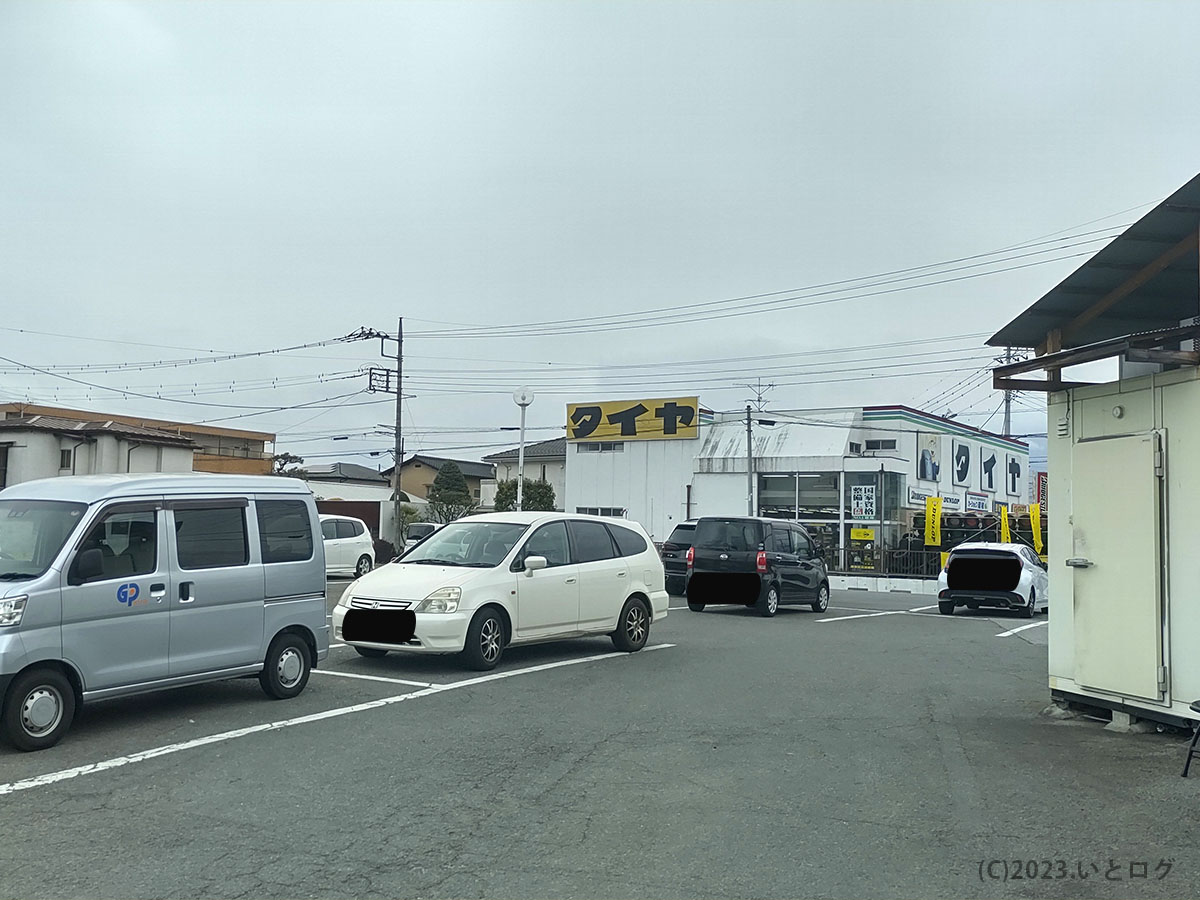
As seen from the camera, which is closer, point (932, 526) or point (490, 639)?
point (490, 639)

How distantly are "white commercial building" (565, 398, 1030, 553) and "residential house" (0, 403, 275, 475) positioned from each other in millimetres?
19278

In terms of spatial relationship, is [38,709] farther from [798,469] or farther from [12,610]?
[798,469]

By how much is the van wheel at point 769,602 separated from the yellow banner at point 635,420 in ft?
90.5

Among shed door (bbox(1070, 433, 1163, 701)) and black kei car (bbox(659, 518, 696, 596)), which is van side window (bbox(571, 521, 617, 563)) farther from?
black kei car (bbox(659, 518, 696, 596))

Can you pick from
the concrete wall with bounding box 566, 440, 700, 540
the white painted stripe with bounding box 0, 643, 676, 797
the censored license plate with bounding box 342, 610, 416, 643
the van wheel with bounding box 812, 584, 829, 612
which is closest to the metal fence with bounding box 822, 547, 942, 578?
the concrete wall with bounding box 566, 440, 700, 540

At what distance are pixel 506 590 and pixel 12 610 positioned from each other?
5.23m

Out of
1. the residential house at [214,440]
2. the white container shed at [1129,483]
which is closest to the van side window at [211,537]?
the white container shed at [1129,483]

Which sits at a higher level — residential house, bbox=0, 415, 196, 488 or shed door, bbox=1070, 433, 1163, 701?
residential house, bbox=0, 415, 196, 488

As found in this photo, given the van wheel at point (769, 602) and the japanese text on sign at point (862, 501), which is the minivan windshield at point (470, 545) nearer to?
the van wheel at point (769, 602)

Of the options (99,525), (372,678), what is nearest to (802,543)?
(372,678)

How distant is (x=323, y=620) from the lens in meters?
9.71

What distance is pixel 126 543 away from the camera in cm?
805

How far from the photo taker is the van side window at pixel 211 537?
8469mm

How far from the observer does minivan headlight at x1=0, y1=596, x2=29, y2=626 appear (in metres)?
7.06
